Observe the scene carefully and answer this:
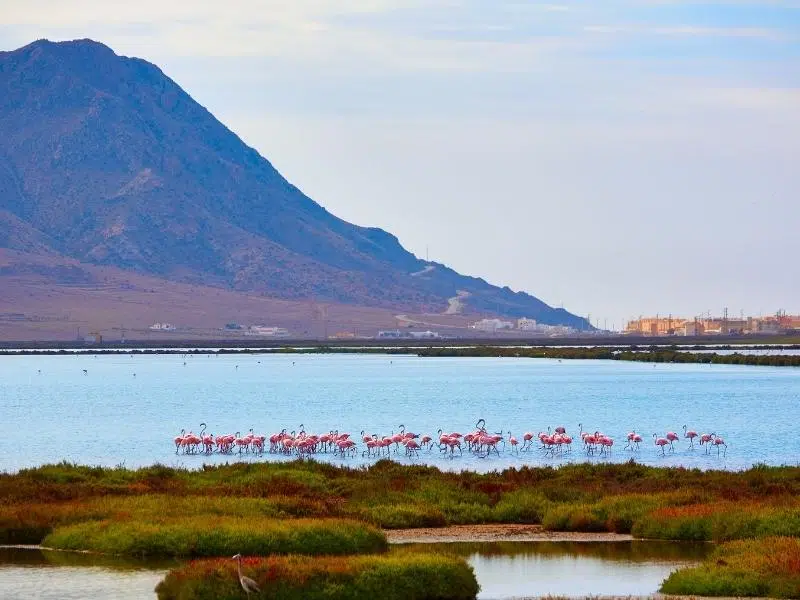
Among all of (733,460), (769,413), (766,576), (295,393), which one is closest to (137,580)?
(766,576)

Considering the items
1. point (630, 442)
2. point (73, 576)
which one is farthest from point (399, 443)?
point (73, 576)

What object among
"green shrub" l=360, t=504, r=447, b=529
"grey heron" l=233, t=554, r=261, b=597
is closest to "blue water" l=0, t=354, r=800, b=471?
"green shrub" l=360, t=504, r=447, b=529

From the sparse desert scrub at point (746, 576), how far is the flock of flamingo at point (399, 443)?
77.8 ft

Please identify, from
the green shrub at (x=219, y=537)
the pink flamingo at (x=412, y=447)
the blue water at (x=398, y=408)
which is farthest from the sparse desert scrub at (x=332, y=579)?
the pink flamingo at (x=412, y=447)

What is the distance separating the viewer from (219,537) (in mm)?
26328

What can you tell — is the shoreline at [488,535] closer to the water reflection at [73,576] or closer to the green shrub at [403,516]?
the green shrub at [403,516]

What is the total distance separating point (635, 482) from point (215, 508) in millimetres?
10519

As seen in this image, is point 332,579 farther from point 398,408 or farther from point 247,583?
point 398,408

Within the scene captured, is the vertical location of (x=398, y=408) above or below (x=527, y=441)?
above

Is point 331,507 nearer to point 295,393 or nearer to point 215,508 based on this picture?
point 215,508

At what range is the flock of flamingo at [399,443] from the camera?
48.4 m

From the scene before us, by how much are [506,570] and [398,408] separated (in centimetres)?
5056

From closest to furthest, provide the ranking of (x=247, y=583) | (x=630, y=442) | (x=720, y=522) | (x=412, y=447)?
(x=247, y=583) < (x=720, y=522) < (x=412, y=447) < (x=630, y=442)

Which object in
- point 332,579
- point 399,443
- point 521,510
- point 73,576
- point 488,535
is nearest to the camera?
point 332,579
